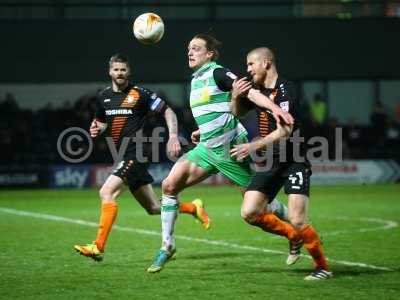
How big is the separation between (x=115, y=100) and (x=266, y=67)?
7.48 feet

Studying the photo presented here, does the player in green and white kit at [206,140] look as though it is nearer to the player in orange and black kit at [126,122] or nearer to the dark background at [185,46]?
the player in orange and black kit at [126,122]

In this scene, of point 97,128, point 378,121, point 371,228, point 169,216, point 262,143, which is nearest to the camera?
point 262,143

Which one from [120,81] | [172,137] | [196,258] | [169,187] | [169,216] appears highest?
[120,81]

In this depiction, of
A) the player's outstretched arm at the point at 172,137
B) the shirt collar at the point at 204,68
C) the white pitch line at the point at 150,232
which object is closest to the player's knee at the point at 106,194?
the player's outstretched arm at the point at 172,137

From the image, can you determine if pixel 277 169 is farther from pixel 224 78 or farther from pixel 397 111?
pixel 397 111

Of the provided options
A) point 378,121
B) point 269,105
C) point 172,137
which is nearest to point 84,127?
point 378,121

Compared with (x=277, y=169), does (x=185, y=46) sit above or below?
above

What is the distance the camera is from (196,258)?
1013 centimetres

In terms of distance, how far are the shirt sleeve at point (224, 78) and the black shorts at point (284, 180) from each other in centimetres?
96

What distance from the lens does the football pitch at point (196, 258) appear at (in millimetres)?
7828

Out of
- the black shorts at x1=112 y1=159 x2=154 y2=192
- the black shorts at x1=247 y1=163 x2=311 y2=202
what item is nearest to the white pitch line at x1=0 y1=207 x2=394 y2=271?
the black shorts at x1=247 y1=163 x2=311 y2=202

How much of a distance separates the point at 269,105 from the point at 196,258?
2.83 m

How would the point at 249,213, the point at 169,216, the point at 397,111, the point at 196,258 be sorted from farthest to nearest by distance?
1. the point at 397,111
2. the point at 196,258
3. the point at 169,216
4. the point at 249,213

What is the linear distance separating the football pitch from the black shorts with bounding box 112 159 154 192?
2.90 feet
